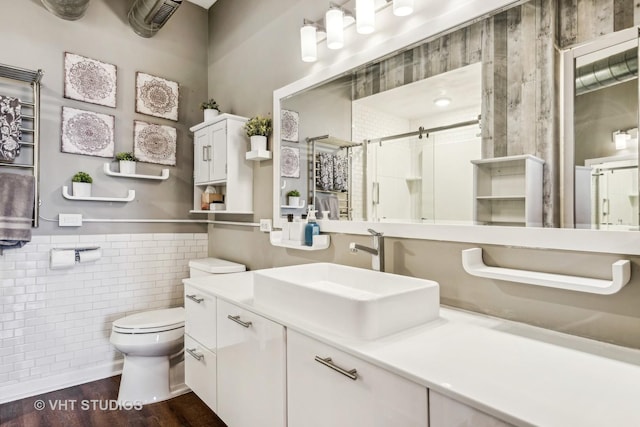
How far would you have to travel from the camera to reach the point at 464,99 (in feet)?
4.82

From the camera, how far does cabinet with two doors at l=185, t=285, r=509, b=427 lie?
909 mm

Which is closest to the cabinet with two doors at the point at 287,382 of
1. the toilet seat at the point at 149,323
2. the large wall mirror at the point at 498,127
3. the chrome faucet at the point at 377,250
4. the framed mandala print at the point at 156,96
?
the toilet seat at the point at 149,323

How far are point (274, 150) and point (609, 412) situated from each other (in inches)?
82.6

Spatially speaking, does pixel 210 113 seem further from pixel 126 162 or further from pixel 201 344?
pixel 201 344

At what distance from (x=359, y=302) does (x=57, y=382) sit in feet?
8.47

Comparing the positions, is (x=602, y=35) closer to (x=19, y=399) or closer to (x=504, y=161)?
(x=504, y=161)

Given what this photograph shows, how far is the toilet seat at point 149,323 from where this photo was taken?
2.30 m

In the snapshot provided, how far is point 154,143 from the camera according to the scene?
3.00 m

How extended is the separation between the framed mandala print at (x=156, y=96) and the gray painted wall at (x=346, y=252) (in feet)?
1.19

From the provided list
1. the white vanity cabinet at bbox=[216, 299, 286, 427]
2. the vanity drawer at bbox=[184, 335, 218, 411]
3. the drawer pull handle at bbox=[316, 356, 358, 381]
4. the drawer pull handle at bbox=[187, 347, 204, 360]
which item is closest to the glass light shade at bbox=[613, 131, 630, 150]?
the drawer pull handle at bbox=[316, 356, 358, 381]

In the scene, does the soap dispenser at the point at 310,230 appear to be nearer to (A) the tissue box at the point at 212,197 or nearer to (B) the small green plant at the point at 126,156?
(A) the tissue box at the point at 212,197

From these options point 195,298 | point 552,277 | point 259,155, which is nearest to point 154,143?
point 259,155

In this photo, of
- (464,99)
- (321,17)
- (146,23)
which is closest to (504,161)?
(464,99)

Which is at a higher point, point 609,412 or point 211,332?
point 609,412
